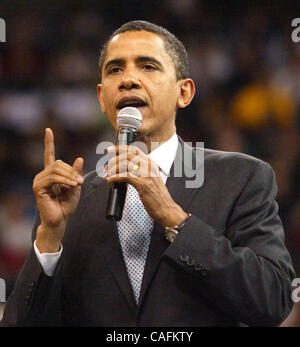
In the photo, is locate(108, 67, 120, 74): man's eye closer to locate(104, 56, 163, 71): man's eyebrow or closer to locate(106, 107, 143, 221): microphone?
locate(104, 56, 163, 71): man's eyebrow

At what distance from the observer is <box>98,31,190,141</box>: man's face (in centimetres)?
156

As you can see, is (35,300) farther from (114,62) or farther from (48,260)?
(114,62)

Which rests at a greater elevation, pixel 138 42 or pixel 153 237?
pixel 138 42

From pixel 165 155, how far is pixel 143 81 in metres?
0.21

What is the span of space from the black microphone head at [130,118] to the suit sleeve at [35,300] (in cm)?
39

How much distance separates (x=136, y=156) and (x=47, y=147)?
304 mm

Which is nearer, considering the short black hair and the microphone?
the microphone

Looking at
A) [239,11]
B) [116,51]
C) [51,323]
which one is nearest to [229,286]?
[51,323]

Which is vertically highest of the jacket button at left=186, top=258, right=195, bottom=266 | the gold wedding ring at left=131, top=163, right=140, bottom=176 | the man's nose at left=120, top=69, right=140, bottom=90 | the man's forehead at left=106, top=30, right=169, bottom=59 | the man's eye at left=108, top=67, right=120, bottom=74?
the man's forehead at left=106, top=30, right=169, bottom=59

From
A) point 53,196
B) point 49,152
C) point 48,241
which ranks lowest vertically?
point 48,241

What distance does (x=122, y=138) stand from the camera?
138 cm

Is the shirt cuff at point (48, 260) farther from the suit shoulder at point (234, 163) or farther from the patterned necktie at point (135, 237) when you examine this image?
the suit shoulder at point (234, 163)
